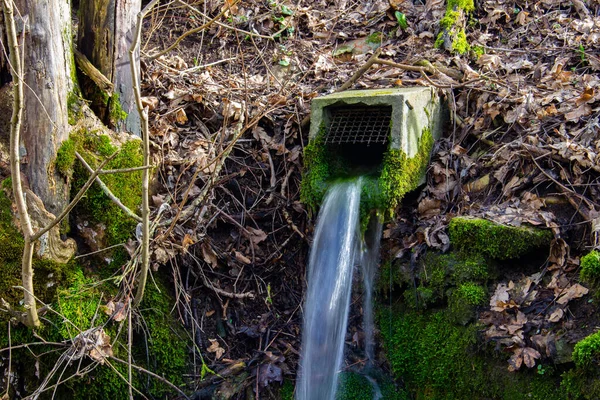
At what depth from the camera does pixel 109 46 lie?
4973 millimetres

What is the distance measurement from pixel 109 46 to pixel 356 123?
86.1 inches

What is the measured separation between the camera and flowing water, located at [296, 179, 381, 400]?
15.9ft

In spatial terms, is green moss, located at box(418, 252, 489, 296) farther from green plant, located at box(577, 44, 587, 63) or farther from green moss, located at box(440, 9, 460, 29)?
green moss, located at box(440, 9, 460, 29)

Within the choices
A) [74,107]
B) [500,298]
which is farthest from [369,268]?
[74,107]

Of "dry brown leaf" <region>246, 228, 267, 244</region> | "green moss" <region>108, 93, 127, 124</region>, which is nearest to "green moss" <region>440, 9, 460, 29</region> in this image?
"dry brown leaf" <region>246, 228, 267, 244</region>

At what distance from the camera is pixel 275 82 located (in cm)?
654

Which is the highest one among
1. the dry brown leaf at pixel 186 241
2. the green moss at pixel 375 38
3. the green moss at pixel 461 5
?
the green moss at pixel 461 5

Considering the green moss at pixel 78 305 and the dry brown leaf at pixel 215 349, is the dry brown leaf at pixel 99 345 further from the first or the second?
the dry brown leaf at pixel 215 349

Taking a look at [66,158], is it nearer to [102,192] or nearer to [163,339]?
[102,192]

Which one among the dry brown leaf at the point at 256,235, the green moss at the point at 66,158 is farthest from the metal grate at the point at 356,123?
the green moss at the point at 66,158

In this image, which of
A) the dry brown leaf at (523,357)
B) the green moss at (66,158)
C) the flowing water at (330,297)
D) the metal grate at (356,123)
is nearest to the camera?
the dry brown leaf at (523,357)

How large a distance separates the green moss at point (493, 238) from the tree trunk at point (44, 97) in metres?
3.00

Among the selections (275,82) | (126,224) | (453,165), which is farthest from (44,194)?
(453,165)

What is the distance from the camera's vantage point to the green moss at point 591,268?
382cm
